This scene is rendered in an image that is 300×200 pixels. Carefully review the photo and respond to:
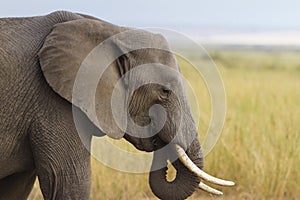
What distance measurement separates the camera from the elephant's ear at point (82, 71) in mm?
4324

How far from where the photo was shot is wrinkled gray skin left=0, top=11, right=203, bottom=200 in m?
4.34

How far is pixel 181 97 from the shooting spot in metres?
4.49

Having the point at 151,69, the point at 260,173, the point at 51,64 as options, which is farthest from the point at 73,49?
the point at 260,173

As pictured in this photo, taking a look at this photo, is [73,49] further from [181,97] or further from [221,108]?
[221,108]

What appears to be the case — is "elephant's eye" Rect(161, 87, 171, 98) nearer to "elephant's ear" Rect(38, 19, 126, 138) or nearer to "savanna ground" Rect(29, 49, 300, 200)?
"elephant's ear" Rect(38, 19, 126, 138)

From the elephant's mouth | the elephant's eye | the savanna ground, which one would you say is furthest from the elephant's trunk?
the savanna ground

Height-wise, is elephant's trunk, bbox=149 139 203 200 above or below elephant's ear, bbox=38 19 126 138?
below

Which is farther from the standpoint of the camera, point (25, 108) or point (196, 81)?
point (196, 81)

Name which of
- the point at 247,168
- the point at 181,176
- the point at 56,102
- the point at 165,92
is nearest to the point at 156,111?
the point at 165,92

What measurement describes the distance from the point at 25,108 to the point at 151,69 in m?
0.66

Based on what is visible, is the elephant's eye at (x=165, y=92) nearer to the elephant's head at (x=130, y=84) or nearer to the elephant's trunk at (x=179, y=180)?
the elephant's head at (x=130, y=84)

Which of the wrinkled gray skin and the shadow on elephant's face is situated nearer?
the wrinkled gray skin

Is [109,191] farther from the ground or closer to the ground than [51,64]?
closer to the ground

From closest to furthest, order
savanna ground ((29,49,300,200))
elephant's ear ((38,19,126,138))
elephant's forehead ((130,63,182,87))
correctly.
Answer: elephant's ear ((38,19,126,138)) < elephant's forehead ((130,63,182,87)) < savanna ground ((29,49,300,200))
